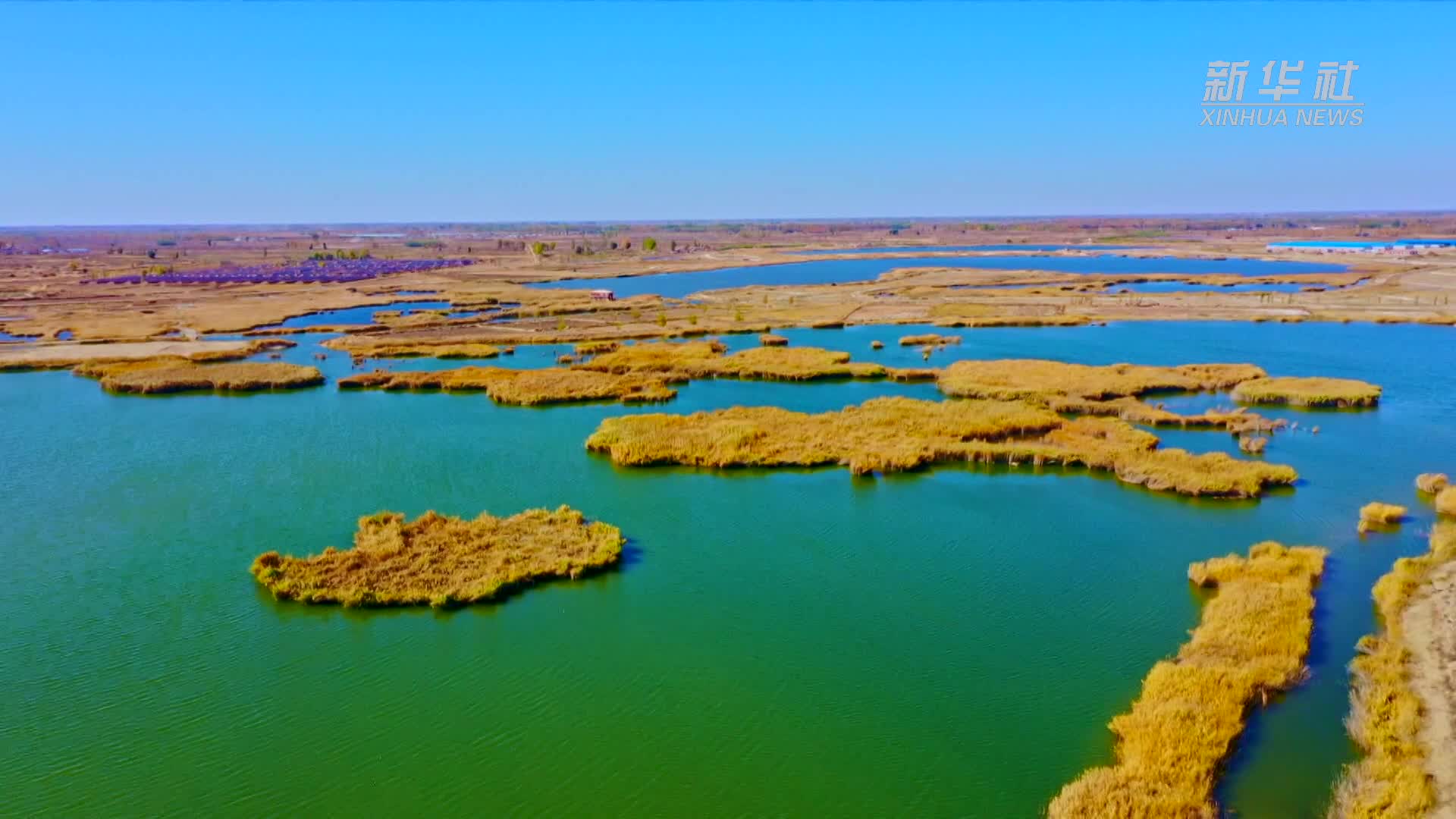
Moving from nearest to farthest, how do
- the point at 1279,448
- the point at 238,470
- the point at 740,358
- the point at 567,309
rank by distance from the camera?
1. the point at 238,470
2. the point at 1279,448
3. the point at 740,358
4. the point at 567,309

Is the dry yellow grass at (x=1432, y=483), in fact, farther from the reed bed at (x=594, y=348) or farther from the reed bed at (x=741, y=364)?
the reed bed at (x=594, y=348)

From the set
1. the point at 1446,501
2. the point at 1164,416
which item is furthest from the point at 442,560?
the point at 1164,416

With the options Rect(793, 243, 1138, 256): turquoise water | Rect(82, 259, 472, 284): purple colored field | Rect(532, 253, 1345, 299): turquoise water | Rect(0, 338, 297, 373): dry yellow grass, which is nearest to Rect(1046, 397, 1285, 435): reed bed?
Rect(0, 338, 297, 373): dry yellow grass

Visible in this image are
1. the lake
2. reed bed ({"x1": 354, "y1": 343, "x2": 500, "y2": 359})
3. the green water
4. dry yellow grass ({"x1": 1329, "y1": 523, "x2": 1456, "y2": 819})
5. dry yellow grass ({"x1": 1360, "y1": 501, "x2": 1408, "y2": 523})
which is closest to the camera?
dry yellow grass ({"x1": 1329, "y1": 523, "x2": 1456, "y2": 819})

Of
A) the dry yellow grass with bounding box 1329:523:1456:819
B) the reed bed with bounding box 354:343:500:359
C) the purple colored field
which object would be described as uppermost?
the purple colored field

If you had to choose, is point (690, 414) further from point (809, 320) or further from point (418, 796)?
point (809, 320)

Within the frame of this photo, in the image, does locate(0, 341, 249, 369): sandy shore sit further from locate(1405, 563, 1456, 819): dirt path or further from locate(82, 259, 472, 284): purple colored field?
locate(1405, 563, 1456, 819): dirt path

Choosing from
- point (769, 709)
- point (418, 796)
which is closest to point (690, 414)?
point (769, 709)
